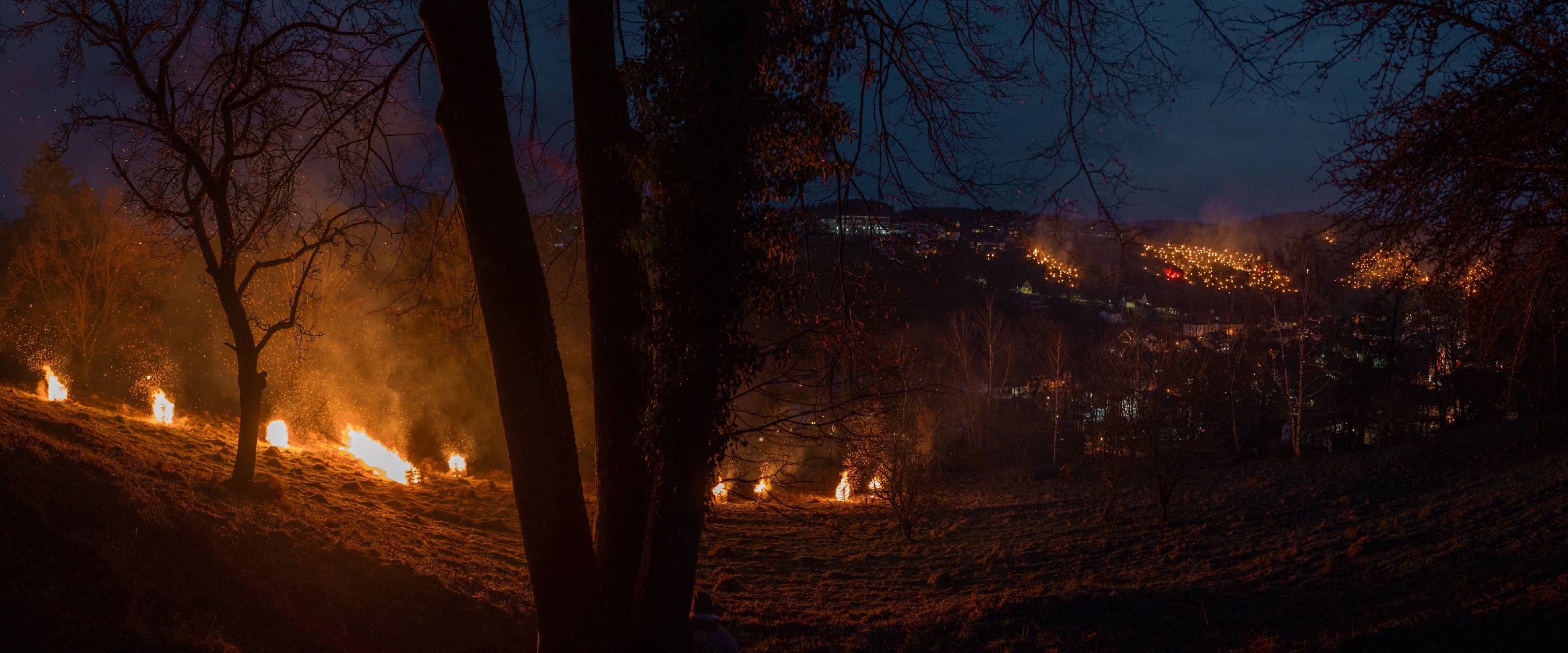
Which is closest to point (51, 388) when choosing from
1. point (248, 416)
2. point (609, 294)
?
point (248, 416)

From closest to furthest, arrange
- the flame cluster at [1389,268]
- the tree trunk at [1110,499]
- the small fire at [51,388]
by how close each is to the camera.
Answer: the flame cluster at [1389,268] < the small fire at [51,388] < the tree trunk at [1110,499]

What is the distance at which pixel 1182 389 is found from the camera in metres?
22.3

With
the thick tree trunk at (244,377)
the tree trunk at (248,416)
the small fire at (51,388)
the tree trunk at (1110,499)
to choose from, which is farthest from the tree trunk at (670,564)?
the small fire at (51,388)

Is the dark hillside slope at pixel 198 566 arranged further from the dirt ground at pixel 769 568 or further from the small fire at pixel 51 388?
the small fire at pixel 51 388

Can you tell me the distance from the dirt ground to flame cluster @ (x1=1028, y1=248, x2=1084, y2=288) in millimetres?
2396

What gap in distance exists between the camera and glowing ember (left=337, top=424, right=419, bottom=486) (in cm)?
2133

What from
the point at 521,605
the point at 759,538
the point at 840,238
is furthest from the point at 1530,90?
the point at 759,538

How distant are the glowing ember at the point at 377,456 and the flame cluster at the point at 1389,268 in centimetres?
2048

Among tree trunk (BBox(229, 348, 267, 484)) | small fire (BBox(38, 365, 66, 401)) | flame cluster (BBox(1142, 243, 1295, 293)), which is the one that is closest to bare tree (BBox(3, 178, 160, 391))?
small fire (BBox(38, 365, 66, 401))

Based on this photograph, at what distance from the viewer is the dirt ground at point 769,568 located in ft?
22.1

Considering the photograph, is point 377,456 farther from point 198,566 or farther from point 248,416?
point 198,566

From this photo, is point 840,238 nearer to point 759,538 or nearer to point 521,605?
point 521,605

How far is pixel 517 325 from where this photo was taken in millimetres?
3994

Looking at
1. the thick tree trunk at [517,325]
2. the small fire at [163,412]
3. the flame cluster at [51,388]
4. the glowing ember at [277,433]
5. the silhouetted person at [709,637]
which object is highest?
the thick tree trunk at [517,325]
